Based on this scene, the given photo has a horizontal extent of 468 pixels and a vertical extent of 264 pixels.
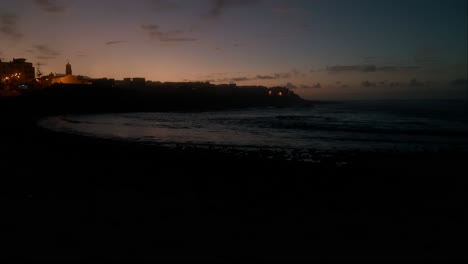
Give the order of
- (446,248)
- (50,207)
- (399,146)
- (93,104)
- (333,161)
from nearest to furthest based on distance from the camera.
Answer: (446,248) < (50,207) < (333,161) < (399,146) < (93,104)

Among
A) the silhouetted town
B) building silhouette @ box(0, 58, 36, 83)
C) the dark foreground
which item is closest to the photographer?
the dark foreground

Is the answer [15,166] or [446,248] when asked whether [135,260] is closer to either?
[446,248]

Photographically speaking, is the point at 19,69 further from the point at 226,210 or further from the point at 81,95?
the point at 226,210

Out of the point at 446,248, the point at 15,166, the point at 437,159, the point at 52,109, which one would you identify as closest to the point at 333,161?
the point at 437,159

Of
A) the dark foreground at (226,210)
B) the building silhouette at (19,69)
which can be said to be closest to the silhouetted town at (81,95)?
the building silhouette at (19,69)

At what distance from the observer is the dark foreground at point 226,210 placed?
6.07 metres

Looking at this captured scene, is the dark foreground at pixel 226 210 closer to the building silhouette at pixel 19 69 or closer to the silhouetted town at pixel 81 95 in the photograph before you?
the silhouetted town at pixel 81 95

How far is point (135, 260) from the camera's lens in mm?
5566

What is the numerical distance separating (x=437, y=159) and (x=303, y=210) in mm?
13134

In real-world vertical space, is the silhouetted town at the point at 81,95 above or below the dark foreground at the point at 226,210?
above

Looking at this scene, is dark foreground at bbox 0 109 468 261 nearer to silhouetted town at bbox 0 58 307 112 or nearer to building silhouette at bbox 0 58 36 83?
silhouetted town at bbox 0 58 307 112

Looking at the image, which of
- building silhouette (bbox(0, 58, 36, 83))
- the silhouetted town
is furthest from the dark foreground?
building silhouette (bbox(0, 58, 36, 83))

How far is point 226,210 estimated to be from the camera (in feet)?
27.7

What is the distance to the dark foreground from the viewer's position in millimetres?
6066
